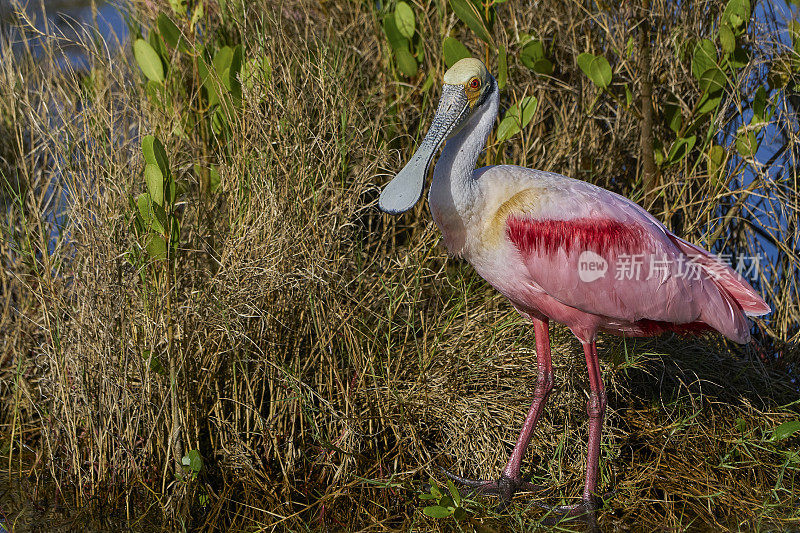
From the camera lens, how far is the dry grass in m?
3.26

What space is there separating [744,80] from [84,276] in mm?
3043

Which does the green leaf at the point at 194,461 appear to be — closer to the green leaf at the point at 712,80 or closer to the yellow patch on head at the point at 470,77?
the yellow patch on head at the point at 470,77

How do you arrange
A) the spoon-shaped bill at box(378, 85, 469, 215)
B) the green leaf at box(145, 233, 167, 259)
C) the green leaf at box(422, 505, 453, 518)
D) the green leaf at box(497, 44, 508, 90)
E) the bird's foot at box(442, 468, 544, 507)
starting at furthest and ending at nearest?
the green leaf at box(497, 44, 508, 90) < the bird's foot at box(442, 468, 544, 507) < the spoon-shaped bill at box(378, 85, 469, 215) < the green leaf at box(145, 233, 167, 259) < the green leaf at box(422, 505, 453, 518)

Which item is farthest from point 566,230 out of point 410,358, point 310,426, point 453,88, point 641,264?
point 310,426

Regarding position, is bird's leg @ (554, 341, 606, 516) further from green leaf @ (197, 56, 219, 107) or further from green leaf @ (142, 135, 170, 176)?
green leaf @ (197, 56, 219, 107)

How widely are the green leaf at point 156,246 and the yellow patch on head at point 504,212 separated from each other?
1107 mm

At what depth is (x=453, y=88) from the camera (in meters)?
3.25

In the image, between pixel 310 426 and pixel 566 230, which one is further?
pixel 310 426

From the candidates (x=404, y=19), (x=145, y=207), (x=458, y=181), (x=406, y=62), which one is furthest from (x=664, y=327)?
(x=145, y=207)

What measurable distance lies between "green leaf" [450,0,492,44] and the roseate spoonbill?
54 centimetres

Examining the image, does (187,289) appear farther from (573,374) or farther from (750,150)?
(750,150)

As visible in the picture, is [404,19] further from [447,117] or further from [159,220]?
[159,220]

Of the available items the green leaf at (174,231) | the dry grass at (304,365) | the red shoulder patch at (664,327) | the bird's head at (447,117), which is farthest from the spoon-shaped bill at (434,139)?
the red shoulder patch at (664,327)

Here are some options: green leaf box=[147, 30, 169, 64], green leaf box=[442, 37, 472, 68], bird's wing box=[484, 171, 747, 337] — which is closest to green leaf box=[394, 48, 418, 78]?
green leaf box=[442, 37, 472, 68]
